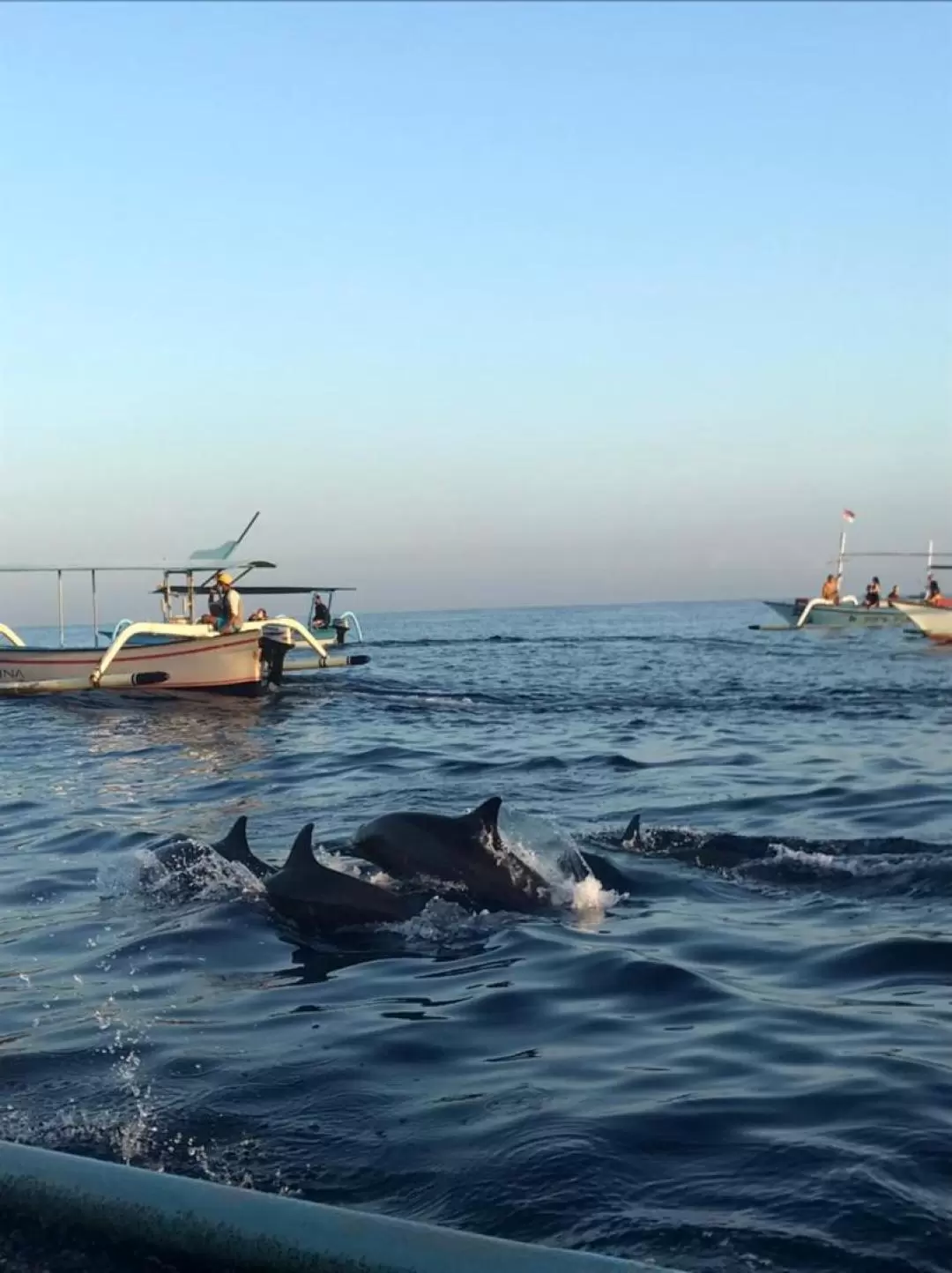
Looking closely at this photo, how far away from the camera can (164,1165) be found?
Result: 4887mm

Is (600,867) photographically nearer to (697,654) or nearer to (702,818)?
(702,818)

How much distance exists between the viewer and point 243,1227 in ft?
8.53

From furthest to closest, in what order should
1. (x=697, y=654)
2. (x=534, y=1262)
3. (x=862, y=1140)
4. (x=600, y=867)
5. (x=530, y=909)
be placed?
(x=697, y=654), (x=600, y=867), (x=530, y=909), (x=862, y=1140), (x=534, y=1262)

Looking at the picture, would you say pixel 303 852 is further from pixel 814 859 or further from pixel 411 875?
pixel 814 859

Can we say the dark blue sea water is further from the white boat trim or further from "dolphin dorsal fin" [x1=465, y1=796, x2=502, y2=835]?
the white boat trim

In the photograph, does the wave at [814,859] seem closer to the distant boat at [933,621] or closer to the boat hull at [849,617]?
the distant boat at [933,621]

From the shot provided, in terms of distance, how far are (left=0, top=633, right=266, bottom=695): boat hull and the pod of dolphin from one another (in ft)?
71.4

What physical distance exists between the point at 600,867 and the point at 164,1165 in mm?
5752

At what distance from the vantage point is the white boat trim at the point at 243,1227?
243 centimetres

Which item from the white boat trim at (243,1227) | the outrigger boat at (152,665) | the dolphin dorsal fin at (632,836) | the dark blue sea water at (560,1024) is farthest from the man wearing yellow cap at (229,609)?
the white boat trim at (243,1227)

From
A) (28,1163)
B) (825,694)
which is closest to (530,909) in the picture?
(28,1163)

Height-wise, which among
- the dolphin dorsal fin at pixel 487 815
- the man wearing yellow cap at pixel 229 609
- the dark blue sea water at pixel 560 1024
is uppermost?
the man wearing yellow cap at pixel 229 609

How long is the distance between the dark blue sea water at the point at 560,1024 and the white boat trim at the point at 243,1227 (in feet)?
6.21

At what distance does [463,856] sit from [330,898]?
3.32 ft
